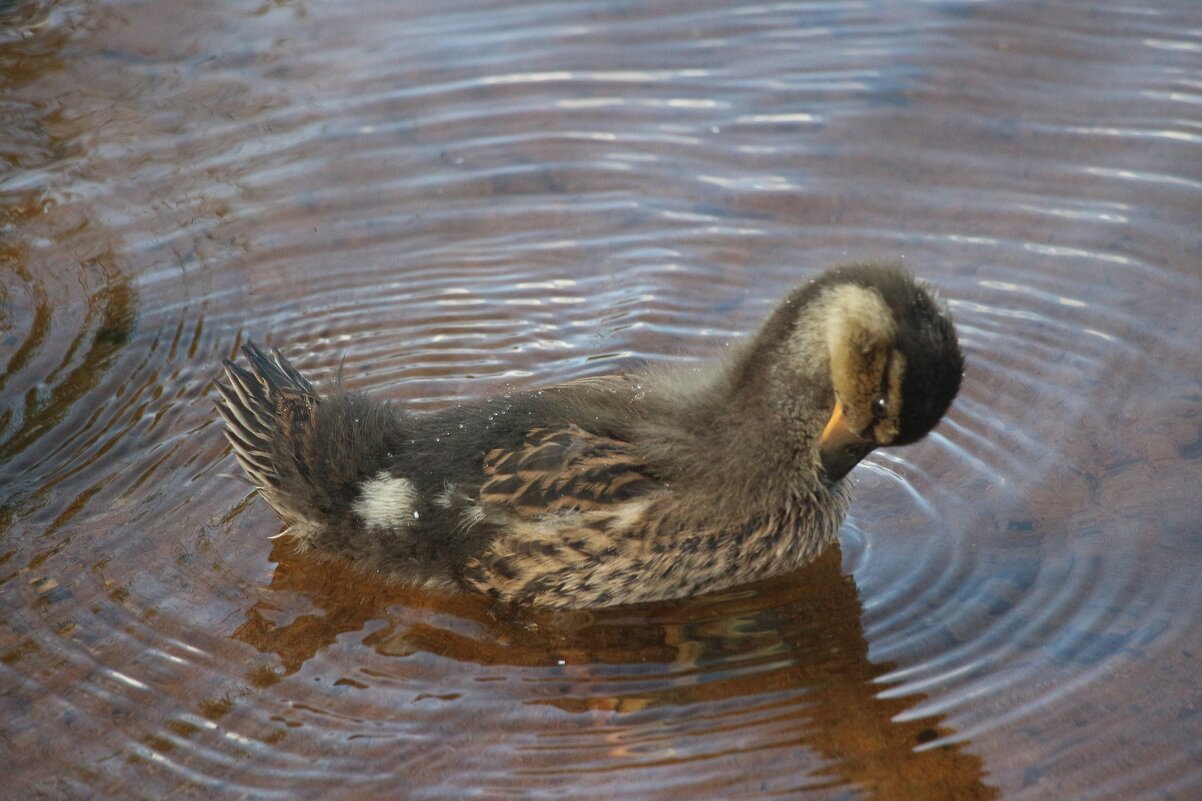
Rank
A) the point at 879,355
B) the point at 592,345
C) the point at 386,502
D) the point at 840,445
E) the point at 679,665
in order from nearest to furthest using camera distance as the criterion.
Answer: the point at 879,355
the point at 679,665
the point at 840,445
the point at 386,502
the point at 592,345

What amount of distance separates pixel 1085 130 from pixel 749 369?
12.3 feet

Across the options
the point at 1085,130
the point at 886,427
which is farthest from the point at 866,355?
the point at 1085,130

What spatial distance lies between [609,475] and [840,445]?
878mm

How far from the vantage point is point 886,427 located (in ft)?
16.4

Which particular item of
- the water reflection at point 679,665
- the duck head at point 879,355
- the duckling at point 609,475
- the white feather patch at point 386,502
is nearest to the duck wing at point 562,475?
the duckling at point 609,475

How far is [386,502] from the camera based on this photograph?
5.36m

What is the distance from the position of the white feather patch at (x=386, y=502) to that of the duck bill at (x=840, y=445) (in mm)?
1589

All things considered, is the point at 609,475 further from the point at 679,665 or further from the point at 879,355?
the point at 879,355

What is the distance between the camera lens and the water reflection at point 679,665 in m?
4.62

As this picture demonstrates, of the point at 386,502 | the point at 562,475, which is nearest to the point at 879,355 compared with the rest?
the point at 562,475

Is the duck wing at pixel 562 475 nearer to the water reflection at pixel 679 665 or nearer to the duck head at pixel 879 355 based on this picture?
the water reflection at pixel 679 665

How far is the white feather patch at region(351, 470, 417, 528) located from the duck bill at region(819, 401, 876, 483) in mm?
1589

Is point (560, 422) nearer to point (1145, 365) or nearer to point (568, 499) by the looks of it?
point (568, 499)

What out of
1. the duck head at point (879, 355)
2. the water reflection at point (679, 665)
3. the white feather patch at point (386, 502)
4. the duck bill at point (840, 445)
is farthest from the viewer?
the white feather patch at point (386, 502)
